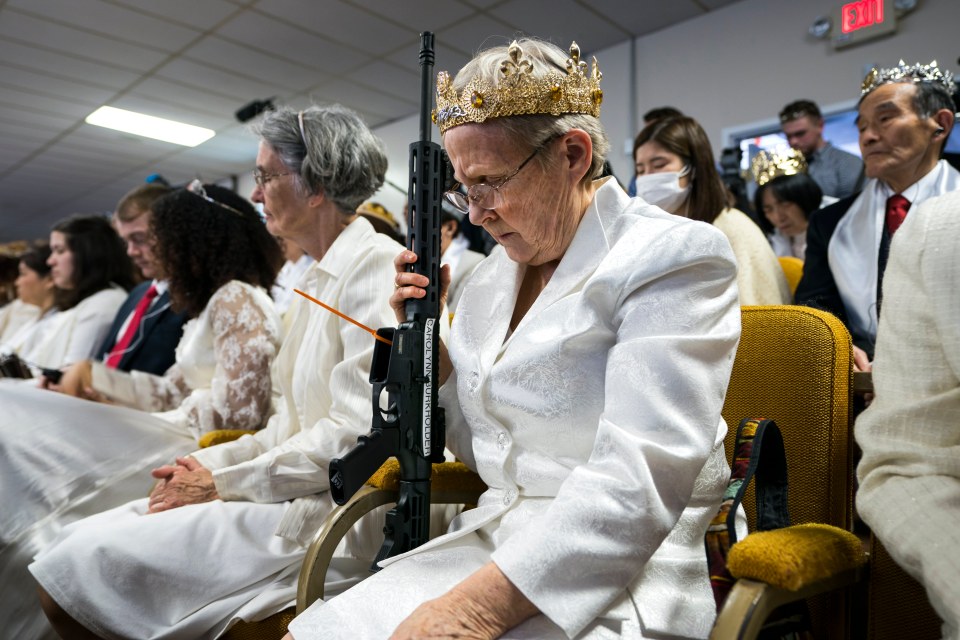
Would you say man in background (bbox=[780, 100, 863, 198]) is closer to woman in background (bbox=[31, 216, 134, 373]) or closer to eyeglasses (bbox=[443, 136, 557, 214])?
eyeglasses (bbox=[443, 136, 557, 214])

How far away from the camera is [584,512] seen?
89 cm

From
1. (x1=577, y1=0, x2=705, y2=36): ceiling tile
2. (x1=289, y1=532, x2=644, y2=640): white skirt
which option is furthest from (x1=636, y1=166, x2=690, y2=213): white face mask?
(x1=577, y1=0, x2=705, y2=36): ceiling tile

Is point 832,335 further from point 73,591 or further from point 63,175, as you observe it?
point 63,175

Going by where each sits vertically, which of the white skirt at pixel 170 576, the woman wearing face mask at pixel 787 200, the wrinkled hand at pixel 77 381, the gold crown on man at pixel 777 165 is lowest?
the white skirt at pixel 170 576

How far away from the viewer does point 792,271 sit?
2791 millimetres

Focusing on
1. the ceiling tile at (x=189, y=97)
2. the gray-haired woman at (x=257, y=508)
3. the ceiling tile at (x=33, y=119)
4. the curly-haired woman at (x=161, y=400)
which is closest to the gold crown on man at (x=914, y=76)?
the gray-haired woman at (x=257, y=508)

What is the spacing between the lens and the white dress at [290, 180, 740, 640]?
2.92ft

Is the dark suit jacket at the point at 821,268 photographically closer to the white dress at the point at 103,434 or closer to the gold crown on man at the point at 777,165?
the gold crown on man at the point at 777,165

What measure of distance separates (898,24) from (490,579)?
4688 millimetres

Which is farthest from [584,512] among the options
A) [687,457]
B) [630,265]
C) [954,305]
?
[954,305]

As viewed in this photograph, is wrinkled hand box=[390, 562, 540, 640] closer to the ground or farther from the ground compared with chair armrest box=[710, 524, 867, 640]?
closer to the ground

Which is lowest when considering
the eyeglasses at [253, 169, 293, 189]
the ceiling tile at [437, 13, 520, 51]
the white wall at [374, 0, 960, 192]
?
the eyeglasses at [253, 169, 293, 189]

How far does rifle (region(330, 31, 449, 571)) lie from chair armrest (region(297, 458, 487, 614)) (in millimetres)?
77

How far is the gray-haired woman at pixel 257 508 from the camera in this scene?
4.59 feet
